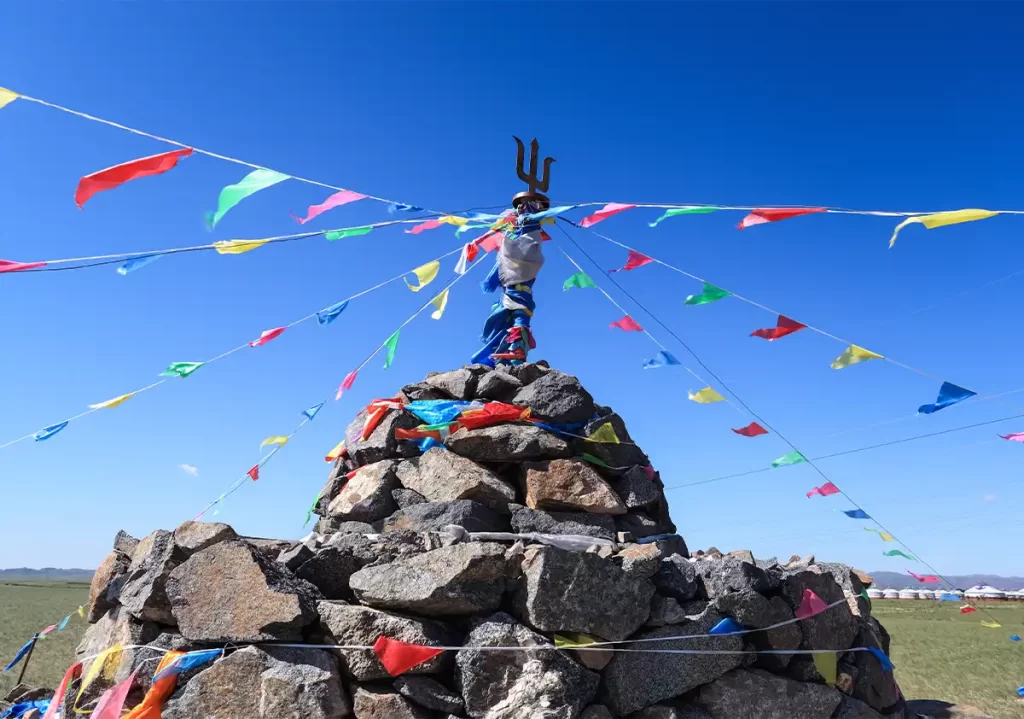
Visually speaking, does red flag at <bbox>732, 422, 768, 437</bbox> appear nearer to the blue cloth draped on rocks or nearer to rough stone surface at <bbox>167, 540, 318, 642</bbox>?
the blue cloth draped on rocks

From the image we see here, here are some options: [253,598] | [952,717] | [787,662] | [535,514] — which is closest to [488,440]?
[535,514]

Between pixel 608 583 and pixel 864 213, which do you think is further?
pixel 608 583

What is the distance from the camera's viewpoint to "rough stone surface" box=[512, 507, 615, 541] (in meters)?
6.05

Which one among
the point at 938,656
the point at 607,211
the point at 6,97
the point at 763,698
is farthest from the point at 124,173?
the point at 938,656

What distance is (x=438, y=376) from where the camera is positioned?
306 inches

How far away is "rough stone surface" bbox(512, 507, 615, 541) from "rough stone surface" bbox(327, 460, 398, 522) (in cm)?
126

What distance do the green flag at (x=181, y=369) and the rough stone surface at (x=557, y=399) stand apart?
11.0 feet

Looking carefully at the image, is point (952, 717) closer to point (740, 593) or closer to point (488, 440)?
point (740, 593)

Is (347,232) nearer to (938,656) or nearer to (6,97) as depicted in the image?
(6,97)

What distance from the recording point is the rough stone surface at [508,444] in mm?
6562

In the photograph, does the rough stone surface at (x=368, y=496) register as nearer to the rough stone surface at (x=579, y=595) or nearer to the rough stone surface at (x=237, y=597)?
the rough stone surface at (x=237, y=597)

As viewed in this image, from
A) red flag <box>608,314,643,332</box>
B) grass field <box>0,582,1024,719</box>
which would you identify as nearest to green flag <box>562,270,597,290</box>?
red flag <box>608,314,643,332</box>

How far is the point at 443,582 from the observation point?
4.88 meters

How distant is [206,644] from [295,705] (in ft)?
2.91
